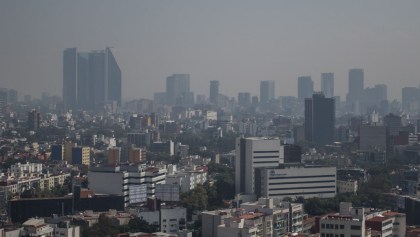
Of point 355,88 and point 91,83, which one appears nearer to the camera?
point 91,83

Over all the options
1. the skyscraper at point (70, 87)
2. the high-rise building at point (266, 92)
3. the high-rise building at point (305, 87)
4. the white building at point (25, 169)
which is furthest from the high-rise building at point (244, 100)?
the white building at point (25, 169)

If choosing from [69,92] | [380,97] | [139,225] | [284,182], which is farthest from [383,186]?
[380,97]

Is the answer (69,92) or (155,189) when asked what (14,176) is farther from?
(69,92)

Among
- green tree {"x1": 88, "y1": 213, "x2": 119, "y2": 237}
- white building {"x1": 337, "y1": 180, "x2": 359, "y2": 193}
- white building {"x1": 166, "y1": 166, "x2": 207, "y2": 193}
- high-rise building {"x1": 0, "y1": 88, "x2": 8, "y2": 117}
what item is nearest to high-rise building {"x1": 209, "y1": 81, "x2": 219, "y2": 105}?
high-rise building {"x1": 0, "y1": 88, "x2": 8, "y2": 117}

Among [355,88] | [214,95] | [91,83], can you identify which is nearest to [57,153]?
[91,83]

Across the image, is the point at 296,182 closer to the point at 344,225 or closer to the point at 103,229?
the point at 103,229

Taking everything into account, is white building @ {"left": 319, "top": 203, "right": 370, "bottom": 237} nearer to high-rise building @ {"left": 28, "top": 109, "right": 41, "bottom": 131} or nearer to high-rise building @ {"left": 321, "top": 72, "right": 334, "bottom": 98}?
high-rise building @ {"left": 28, "top": 109, "right": 41, "bottom": 131}

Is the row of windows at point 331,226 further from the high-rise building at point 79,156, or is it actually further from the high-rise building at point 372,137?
the high-rise building at point 372,137
